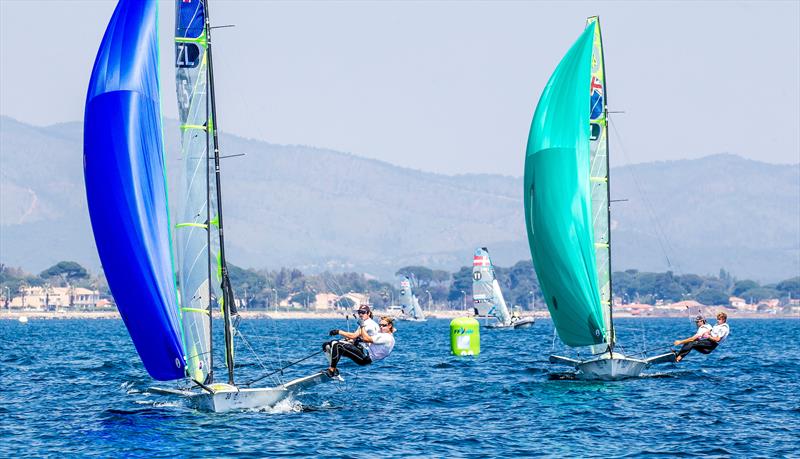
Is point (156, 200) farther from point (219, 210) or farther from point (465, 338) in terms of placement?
point (465, 338)

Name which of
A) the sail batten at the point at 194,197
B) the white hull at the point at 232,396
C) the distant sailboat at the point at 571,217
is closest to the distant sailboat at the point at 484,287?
the distant sailboat at the point at 571,217

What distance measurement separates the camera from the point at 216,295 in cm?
3284

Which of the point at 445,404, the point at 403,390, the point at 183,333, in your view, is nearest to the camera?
the point at 183,333

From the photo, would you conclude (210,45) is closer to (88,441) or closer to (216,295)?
(216,295)

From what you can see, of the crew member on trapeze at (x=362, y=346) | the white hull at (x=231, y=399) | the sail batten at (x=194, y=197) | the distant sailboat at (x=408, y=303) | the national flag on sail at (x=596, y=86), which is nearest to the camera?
the sail batten at (x=194, y=197)

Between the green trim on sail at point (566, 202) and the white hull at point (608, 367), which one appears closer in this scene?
the white hull at point (608, 367)

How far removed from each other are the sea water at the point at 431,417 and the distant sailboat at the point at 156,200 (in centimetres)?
210

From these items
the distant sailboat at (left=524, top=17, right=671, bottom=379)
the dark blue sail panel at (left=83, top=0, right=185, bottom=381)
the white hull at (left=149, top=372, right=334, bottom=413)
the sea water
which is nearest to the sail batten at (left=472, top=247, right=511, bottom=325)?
the sea water

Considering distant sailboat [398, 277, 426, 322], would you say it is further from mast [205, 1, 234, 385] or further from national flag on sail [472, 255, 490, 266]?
mast [205, 1, 234, 385]

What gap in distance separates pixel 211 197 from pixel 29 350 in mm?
47942

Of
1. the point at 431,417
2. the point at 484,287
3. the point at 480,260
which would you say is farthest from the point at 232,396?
the point at 484,287

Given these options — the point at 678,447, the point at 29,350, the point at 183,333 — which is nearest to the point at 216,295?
the point at 183,333

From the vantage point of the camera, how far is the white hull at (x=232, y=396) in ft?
107

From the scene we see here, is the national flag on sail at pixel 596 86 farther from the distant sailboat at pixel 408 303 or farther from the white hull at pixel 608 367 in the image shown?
the distant sailboat at pixel 408 303
